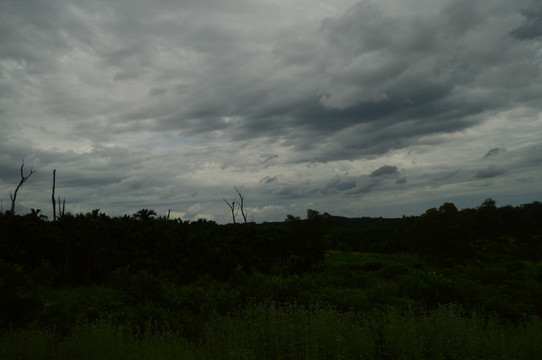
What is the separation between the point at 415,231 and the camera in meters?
34.5

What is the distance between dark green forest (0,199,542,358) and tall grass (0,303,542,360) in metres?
0.83

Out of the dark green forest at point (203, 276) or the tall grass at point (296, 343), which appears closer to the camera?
the tall grass at point (296, 343)

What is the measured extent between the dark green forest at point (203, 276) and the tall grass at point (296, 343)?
0.83 metres

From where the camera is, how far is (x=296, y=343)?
7.29 meters

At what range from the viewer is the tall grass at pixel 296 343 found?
6811 mm

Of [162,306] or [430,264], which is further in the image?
[430,264]

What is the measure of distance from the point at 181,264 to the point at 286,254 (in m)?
5.93

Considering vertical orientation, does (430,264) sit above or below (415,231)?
below

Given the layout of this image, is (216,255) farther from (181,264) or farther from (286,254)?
(286,254)

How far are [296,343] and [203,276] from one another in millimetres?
11930

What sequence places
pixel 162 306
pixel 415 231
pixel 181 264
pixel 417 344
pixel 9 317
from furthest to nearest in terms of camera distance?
pixel 415 231, pixel 181 264, pixel 162 306, pixel 9 317, pixel 417 344

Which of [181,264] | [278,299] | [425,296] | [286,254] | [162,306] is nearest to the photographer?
[162,306]

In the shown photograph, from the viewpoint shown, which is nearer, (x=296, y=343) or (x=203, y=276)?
(x=296, y=343)

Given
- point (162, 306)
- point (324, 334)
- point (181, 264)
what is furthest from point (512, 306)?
point (181, 264)
